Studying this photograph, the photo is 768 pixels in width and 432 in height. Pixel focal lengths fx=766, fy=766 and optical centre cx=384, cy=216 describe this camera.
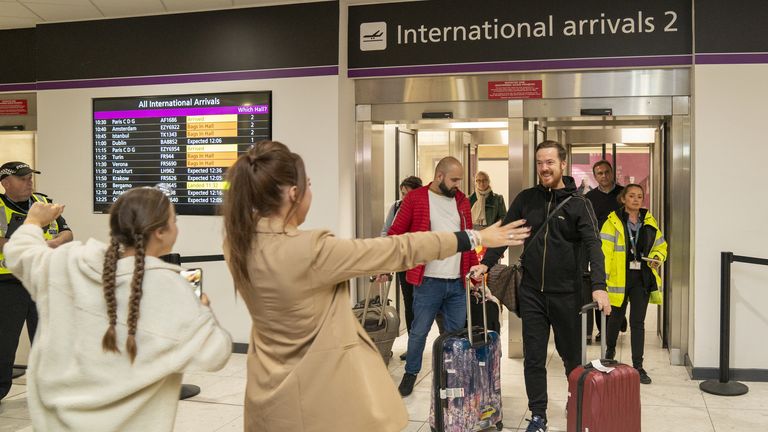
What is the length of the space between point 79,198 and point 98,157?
0.42 metres

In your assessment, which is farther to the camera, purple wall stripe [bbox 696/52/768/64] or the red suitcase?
purple wall stripe [bbox 696/52/768/64]

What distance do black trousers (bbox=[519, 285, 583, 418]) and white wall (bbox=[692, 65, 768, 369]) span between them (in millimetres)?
1917

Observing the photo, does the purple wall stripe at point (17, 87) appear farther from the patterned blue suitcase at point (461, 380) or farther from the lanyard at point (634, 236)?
the lanyard at point (634, 236)

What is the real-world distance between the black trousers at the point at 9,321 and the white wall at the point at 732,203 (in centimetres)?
475

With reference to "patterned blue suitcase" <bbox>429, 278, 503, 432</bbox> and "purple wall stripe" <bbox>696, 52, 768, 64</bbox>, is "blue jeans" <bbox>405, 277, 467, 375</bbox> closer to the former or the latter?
"patterned blue suitcase" <bbox>429, 278, 503, 432</bbox>

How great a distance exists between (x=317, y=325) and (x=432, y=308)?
3.06 meters

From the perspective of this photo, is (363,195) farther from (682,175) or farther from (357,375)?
(357,375)

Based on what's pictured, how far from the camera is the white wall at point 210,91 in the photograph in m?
6.32

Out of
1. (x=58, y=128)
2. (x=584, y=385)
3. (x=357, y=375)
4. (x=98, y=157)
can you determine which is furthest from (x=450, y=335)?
(x=58, y=128)

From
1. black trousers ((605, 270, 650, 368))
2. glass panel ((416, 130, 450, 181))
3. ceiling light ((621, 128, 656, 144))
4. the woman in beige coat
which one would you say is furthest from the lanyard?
the woman in beige coat

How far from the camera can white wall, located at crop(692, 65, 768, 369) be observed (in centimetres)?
550

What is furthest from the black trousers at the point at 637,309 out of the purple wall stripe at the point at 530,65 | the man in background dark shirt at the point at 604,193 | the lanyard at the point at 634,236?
the purple wall stripe at the point at 530,65

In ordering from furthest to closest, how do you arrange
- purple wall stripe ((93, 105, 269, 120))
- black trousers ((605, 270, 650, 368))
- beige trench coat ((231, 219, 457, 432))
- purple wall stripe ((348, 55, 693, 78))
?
purple wall stripe ((93, 105, 269, 120))
purple wall stripe ((348, 55, 693, 78))
black trousers ((605, 270, 650, 368))
beige trench coat ((231, 219, 457, 432))

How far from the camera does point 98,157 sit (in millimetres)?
6922
